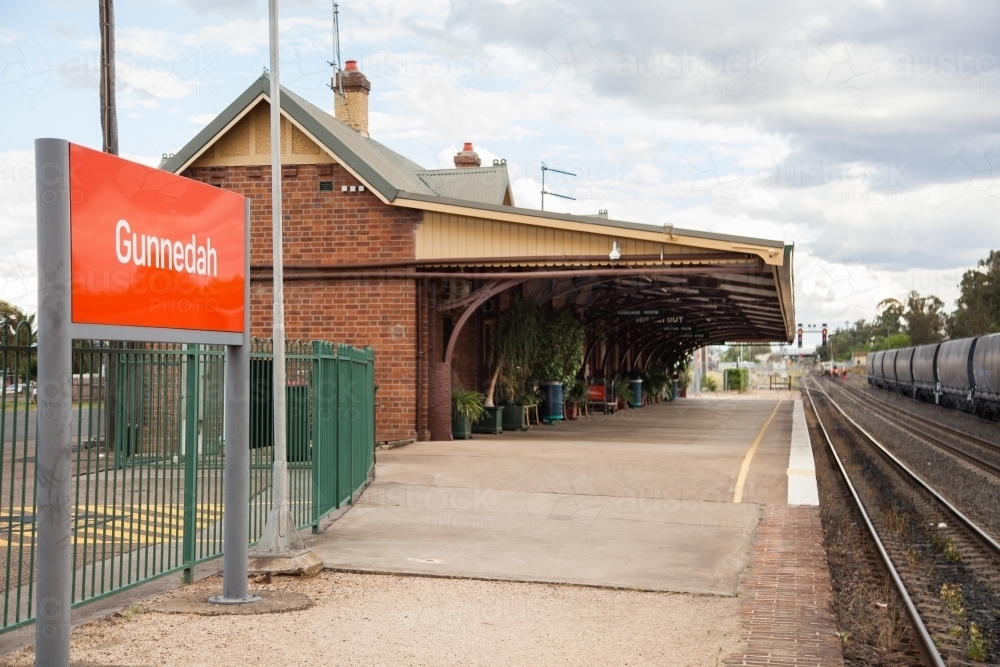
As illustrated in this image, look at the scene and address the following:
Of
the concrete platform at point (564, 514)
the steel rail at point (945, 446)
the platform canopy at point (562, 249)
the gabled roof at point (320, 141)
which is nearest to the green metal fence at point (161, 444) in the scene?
the concrete platform at point (564, 514)

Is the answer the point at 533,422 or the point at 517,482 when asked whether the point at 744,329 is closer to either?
the point at 533,422

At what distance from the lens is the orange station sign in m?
4.83

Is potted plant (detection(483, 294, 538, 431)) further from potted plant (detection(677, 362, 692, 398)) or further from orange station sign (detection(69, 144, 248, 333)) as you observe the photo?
potted plant (detection(677, 362, 692, 398))

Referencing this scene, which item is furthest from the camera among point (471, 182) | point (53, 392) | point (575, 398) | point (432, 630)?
point (575, 398)

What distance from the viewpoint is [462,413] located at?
822 inches

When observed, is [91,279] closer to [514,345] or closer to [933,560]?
[933,560]

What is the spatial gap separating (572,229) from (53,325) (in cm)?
1431

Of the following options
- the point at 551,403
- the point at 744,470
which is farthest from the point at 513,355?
the point at 744,470

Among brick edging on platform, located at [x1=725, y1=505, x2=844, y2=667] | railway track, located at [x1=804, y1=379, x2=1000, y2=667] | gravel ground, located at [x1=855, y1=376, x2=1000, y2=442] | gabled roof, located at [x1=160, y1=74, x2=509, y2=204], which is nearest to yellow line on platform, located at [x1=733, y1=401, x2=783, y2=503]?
railway track, located at [x1=804, y1=379, x2=1000, y2=667]

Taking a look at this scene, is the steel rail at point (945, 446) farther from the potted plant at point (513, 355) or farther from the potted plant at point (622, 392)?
the potted plant at point (513, 355)

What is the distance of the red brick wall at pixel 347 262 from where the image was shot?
19609 mm

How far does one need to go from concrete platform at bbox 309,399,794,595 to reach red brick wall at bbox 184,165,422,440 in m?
1.40

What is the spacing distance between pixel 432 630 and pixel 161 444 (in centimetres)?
214

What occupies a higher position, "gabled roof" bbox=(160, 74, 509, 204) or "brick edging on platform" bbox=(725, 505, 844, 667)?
"gabled roof" bbox=(160, 74, 509, 204)
